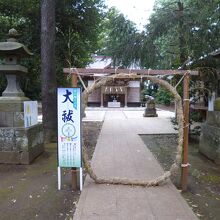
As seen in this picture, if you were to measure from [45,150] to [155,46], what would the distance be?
20.4ft

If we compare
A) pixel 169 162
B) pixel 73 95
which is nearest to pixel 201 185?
pixel 169 162

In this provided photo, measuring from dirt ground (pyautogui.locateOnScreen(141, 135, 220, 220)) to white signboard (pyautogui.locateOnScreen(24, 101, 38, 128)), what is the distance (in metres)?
3.28

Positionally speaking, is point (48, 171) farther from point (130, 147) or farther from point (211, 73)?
point (211, 73)

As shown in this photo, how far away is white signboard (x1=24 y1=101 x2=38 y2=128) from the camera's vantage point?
741 cm

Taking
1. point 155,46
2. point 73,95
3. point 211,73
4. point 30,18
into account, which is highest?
point 30,18

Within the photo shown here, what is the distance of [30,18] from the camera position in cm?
1202

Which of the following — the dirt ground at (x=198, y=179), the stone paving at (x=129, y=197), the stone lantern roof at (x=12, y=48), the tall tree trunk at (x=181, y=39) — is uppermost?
the tall tree trunk at (x=181, y=39)

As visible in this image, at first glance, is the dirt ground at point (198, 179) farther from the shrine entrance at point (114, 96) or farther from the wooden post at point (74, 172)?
the shrine entrance at point (114, 96)

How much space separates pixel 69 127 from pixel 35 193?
4.04 ft

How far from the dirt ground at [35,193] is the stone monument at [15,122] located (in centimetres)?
29

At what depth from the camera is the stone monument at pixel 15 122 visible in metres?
7.12

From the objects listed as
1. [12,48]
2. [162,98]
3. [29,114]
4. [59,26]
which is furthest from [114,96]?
[12,48]

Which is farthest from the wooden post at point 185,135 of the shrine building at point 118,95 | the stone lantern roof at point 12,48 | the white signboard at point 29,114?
the shrine building at point 118,95

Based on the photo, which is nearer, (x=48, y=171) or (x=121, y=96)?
(x=48, y=171)
